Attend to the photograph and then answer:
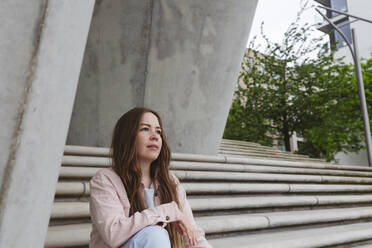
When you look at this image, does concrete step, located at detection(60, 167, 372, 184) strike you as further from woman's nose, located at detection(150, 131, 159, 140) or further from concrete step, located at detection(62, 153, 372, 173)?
woman's nose, located at detection(150, 131, 159, 140)

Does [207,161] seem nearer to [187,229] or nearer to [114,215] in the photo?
[187,229]

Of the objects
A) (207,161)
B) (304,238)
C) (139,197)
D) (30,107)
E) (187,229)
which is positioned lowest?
(304,238)

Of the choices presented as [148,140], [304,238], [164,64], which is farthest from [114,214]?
[164,64]

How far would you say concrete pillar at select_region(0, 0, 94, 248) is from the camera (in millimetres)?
999

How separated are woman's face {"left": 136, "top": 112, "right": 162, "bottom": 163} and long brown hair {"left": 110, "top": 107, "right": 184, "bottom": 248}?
3 centimetres

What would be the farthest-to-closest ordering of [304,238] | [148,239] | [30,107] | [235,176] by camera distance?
[235,176] → [304,238] → [148,239] → [30,107]

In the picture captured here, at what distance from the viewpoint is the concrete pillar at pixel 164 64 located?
14.3 ft

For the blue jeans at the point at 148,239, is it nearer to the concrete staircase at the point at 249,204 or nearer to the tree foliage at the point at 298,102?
the concrete staircase at the point at 249,204

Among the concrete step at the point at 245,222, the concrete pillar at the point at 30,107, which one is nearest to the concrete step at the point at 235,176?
the concrete step at the point at 245,222

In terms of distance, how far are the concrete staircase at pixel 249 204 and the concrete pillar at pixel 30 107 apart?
95 centimetres

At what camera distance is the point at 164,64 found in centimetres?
449

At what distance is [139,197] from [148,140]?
32 cm

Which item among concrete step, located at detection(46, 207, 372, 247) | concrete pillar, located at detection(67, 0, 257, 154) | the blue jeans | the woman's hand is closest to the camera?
the blue jeans

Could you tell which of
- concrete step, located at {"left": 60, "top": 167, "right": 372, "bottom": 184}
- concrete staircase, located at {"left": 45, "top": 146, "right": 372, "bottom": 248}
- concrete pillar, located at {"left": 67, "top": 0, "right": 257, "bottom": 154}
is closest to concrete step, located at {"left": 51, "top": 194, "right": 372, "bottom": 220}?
concrete staircase, located at {"left": 45, "top": 146, "right": 372, "bottom": 248}
